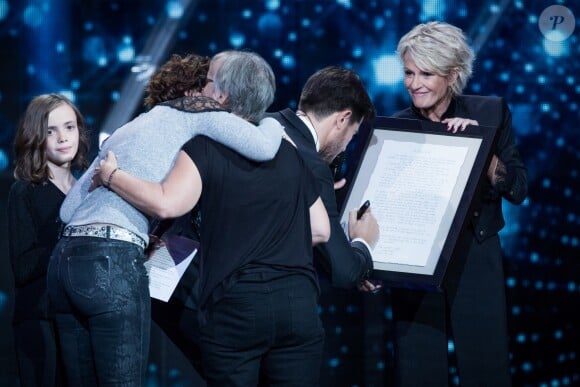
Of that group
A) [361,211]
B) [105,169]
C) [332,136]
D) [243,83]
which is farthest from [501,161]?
[105,169]

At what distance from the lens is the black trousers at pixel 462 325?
3.13 meters

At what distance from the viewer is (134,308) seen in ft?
7.76

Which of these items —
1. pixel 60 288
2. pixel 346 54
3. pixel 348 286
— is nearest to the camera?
pixel 60 288

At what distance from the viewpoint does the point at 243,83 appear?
2332 mm

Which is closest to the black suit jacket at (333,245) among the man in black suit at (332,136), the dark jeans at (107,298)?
the man in black suit at (332,136)

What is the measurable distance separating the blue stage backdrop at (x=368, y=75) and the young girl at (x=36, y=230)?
914 mm

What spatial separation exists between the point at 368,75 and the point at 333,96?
4.31ft

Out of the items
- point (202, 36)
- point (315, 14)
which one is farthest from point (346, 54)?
point (202, 36)

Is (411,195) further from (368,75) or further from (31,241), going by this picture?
(31,241)

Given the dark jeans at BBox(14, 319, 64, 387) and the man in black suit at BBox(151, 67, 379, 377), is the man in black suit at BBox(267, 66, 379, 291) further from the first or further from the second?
the dark jeans at BBox(14, 319, 64, 387)

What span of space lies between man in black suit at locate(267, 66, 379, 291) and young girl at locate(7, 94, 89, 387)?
909 mm

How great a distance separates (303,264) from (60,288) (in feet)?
2.15

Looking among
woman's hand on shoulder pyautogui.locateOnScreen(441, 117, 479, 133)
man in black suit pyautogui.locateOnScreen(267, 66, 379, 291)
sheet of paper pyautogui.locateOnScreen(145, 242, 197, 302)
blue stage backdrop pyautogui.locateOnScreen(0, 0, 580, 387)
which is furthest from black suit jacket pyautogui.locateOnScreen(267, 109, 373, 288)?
blue stage backdrop pyautogui.locateOnScreen(0, 0, 580, 387)

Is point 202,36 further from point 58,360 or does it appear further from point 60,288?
point 60,288
